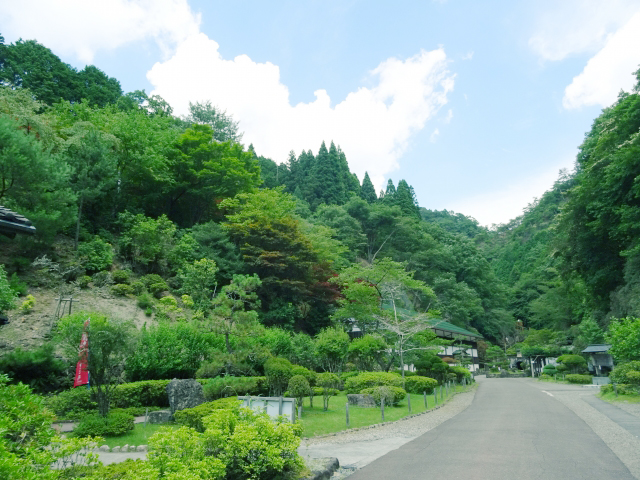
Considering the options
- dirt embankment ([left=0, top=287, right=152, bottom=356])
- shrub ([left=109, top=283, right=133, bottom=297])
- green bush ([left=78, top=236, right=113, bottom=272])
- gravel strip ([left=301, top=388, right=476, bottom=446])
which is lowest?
gravel strip ([left=301, top=388, right=476, bottom=446])

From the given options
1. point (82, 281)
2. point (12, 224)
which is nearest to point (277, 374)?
point (12, 224)

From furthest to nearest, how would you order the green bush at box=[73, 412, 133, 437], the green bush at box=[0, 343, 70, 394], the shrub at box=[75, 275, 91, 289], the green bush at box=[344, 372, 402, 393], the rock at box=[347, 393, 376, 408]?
the shrub at box=[75, 275, 91, 289] → the green bush at box=[344, 372, 402, 393] → the rock at box=[347, 393, 376, 408] → the green bush at box=[0, 343, 70, 394] → the green bush at box=[73, 412, 133, 437]

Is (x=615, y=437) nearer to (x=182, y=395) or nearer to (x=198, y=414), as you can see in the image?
(x=198, y=414)

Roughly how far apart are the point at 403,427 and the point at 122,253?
21.4 m

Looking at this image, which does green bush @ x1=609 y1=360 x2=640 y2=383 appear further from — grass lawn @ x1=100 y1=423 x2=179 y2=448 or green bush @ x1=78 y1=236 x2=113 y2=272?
green bush @ x1=78 y1=236 x2=113 y2=272

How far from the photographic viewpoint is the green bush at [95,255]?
2356 centimetres

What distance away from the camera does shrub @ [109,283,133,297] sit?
22.9 metres

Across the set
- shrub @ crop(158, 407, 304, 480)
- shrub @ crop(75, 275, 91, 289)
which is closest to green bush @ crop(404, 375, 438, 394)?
shrub @ crop(158, 407, 304, 480)

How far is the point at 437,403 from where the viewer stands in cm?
1914

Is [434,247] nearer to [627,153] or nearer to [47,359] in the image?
[627,153]

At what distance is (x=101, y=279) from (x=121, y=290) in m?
1.28

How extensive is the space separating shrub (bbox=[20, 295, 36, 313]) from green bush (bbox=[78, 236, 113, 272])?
4069mm

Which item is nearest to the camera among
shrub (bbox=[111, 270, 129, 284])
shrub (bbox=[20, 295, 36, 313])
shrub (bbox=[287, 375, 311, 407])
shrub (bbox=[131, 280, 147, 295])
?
shrub (bbox=[287, 375, 311, 407])

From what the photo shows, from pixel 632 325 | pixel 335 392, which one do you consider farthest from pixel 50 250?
pixel 632 325
